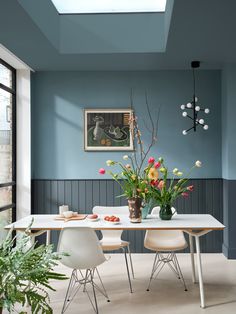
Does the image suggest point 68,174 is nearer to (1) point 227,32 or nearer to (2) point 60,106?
(2) point 60,106

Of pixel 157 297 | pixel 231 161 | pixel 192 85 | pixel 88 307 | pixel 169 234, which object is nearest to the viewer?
pixel 88 307

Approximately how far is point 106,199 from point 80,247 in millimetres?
2586

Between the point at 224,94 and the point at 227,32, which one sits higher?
the point at 227,32

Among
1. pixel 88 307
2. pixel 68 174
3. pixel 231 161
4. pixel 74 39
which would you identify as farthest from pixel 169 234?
pixel 74 39

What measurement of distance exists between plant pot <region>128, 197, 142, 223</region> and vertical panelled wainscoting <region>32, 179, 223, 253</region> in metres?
1.97

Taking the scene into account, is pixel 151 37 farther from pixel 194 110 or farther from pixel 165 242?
pixel 165 242

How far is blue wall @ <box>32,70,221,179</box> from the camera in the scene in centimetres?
616

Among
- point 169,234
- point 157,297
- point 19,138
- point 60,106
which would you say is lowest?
point 157,297

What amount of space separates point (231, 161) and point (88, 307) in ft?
9.39

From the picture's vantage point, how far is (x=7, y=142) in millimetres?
5863

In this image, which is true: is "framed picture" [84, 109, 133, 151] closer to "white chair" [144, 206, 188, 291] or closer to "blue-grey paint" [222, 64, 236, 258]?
"blue-grey paint" [222, 64, 236, 258]

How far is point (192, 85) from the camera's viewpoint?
6.18m

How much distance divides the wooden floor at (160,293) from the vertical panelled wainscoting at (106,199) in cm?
67

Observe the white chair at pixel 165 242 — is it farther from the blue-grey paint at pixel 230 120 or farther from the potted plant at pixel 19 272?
the potted plant at pixel 19 272
